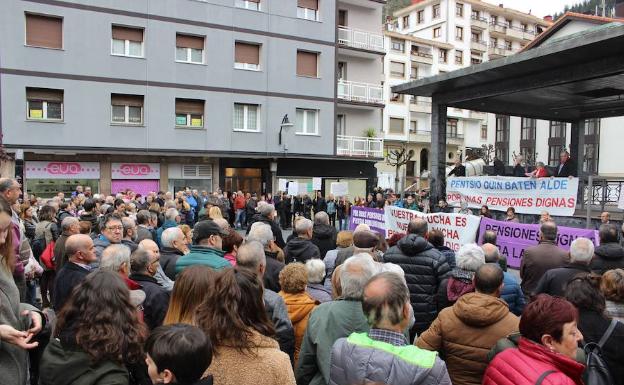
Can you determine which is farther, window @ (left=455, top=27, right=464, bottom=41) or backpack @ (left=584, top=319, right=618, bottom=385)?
window @ (left=455, top=27, right=464, bottom=41)

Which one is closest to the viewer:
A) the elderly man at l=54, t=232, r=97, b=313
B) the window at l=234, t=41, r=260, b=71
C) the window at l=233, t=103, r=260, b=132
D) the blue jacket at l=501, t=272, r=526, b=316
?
the elderly man at l=54, t=232, r=97, b=313

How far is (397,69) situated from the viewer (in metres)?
53.8

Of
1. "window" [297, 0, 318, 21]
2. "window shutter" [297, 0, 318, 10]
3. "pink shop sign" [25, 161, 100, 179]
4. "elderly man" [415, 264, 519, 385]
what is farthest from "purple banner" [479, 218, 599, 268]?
"window shutter" [297, 0, 318, 10]

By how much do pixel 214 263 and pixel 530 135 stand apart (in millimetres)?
49974

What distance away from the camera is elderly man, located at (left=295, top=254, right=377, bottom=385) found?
314cm

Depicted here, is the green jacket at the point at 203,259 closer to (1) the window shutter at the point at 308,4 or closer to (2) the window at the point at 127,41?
(2) the window at the point at 127,41

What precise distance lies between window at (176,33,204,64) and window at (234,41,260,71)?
1.77 m

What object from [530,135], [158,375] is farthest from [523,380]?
[530,135]

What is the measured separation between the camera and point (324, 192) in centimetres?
2898

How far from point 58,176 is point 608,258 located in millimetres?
21624

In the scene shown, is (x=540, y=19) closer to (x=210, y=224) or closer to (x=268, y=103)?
(x=268, y=103)

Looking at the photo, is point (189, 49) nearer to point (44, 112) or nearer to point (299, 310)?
point (44, 112)

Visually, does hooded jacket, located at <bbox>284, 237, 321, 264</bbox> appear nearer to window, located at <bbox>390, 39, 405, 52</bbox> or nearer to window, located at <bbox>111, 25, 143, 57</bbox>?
window, located at <bbox>111, 25, 143, 57</bbox>

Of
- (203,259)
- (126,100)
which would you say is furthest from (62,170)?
(203,259)
